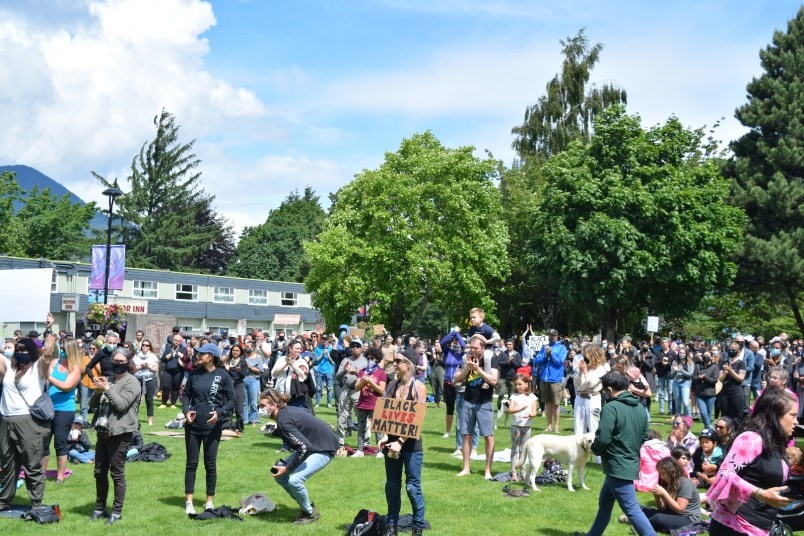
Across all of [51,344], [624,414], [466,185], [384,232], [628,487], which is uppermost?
[466,185]

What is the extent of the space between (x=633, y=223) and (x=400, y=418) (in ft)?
100

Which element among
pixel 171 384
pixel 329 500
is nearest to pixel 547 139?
pixel 171 384

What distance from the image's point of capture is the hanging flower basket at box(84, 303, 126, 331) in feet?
99.1

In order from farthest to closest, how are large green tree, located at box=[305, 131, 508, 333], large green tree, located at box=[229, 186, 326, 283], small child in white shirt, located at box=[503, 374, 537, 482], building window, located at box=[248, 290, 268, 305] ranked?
large green tree, located at box=[229, 186, 326, 283]
building window, located at box=[248, 290, 268, 305]
large green tree, located at box=[305, 131, 508, 333]
small child in white shirt, located at box=[503, 374, 537, 482]

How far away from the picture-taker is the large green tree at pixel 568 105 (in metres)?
47.5

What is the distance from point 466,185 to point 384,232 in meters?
5.33

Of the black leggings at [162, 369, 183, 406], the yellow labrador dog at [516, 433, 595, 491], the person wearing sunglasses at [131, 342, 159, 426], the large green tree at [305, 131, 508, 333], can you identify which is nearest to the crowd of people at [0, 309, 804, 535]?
the person wearing sunglasses at [131, 342, 159, 426]

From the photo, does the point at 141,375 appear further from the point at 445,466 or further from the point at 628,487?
the point at 628,487

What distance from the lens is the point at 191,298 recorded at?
2419 inches

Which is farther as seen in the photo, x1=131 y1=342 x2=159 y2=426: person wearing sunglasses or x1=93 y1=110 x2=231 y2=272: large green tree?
x1=93 y1=110 x2=231 y2=272: large green tree

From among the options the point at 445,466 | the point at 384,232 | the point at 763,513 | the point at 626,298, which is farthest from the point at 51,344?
the point at 384,232

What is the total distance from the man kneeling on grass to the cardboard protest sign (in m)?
0.90

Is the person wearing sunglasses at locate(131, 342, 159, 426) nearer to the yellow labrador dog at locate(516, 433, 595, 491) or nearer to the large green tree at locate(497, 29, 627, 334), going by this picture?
the yellow labrador dog at locate(516, 433, 595, 491)

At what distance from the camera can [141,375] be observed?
52.2 ft
